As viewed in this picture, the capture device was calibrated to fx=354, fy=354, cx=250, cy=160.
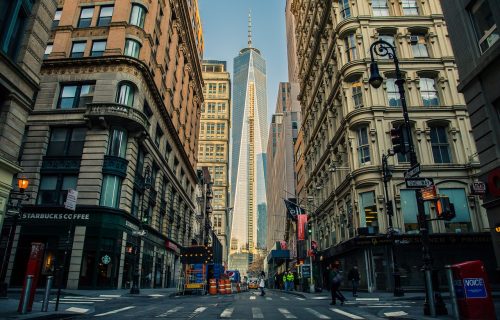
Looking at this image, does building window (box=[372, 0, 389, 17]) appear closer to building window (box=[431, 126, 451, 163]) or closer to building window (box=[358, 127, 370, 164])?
building window (box=[358, 127, 370, 164])

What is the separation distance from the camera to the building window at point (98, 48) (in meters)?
33.3

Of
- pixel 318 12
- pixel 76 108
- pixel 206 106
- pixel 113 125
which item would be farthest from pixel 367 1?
pixel 206 106

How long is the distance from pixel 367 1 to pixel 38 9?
94.6 feet

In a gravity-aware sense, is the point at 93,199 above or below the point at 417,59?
below

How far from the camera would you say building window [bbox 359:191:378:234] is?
27.8m

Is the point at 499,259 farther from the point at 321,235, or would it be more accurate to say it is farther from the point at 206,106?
the point at 206,106

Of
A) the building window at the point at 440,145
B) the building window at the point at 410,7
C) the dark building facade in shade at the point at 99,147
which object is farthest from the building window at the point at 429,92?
the dark building facade in shade at the point at 99,147

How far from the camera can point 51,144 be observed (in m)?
30.7

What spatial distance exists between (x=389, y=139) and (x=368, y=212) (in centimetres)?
624

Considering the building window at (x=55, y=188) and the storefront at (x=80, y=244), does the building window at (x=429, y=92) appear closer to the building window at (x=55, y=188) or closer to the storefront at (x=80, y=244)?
the storefront at (x=80, y=244)

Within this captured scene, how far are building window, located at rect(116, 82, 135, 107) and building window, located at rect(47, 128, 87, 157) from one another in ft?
13.5

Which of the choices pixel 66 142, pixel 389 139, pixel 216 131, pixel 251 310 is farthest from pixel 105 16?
pixel 216 131

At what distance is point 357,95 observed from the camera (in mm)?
31828

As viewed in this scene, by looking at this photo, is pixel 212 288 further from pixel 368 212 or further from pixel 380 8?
pixel 380 8
